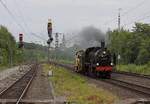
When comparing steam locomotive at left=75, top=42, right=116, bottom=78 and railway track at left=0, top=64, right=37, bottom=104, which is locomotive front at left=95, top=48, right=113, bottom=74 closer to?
steam locomotive at left=75, top=42, right=116, bottom=78

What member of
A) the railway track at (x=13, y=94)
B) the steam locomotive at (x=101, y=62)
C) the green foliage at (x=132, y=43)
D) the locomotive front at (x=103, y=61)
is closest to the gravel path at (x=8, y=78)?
the railway track at (x=13, y=94)

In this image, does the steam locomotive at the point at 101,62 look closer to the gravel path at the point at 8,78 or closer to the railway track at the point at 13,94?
the gravel path at the point at 8,78

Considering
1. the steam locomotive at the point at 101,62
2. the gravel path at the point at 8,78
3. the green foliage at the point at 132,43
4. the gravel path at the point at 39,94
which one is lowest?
the gravel path at the point at 39,94

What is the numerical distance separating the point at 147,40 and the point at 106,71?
38.8m

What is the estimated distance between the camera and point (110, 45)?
89.8 m

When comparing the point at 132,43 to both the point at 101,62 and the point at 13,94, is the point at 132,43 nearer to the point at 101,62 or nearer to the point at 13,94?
the point at 101,62

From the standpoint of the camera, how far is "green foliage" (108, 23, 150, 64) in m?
84.4

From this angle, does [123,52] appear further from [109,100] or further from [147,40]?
[109,100]

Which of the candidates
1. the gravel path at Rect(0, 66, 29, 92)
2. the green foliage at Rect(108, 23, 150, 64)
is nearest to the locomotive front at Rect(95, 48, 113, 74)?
the gravel path at Rect(0, 66, 29, 92)

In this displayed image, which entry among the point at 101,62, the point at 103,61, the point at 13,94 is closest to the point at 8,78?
the point at 101,62

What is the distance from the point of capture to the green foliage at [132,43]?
8436cm

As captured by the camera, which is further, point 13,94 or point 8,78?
point 8,78

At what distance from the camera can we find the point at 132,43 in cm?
8762

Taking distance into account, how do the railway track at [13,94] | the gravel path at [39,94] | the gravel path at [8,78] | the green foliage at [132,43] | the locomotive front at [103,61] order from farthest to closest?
the green foliage at [132,43] < the locomotive front at [103,61] < the gravel path at [8,78] < the gravel path at [39,94] < the railway track at [13,94]
